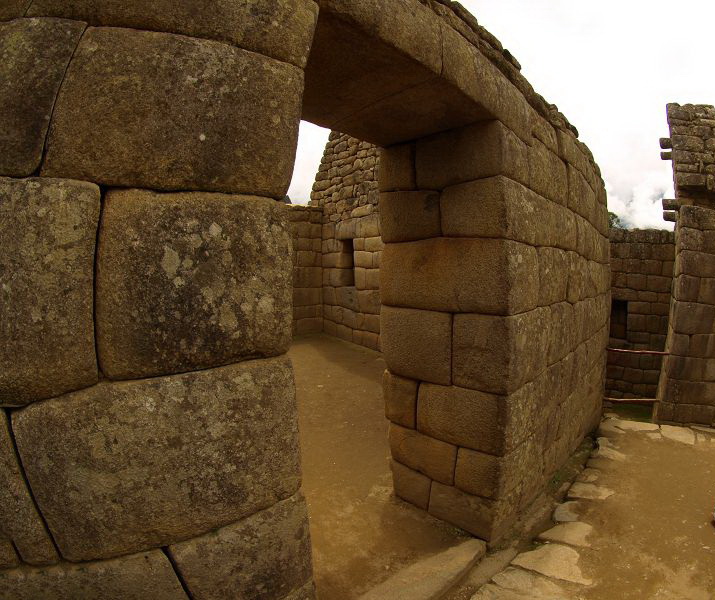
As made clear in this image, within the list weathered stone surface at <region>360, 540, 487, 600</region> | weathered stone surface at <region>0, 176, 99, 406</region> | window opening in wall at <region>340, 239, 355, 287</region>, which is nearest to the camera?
weathered stone surface at <region>0, 176, 99, 406</region>

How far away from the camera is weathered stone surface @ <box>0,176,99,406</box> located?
3.85ft

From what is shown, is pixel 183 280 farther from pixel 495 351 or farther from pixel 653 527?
pixel 653 527

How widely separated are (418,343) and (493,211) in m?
1.04

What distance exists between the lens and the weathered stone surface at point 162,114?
1.23 meters

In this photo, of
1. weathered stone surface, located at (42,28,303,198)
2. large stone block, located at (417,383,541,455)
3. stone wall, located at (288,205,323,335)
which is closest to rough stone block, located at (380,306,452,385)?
large stone block, located at (417,383,541,455)

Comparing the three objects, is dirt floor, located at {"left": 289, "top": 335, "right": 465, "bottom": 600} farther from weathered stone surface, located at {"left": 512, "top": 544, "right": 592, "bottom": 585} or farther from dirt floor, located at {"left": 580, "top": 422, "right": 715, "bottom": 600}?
dirt floor, located at {"left": 580, "top": 422, "right": 715, "bottom": 600}

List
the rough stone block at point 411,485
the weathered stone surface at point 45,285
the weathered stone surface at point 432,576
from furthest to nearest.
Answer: the rough stone block at point 411,485 → the weathered stone surface at point 432,576 → the weathered stone surface at point 45,285

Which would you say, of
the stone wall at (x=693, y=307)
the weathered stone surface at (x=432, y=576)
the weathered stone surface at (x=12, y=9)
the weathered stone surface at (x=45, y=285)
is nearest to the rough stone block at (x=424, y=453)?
the weathered stone surface at (x=432, y=576)

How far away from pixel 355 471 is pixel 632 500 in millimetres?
2347

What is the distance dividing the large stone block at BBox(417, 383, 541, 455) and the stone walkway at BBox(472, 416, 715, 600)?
2.51 ft

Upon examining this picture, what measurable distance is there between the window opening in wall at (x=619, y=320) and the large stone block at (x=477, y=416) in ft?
27.4

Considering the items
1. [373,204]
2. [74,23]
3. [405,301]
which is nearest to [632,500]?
[405,301]

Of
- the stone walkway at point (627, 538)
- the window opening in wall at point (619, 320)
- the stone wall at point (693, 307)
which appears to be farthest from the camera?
the window opening in wall at point (619, 320)

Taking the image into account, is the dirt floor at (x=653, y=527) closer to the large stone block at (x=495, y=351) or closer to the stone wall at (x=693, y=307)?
the large stone block at (x=495, y=351)
